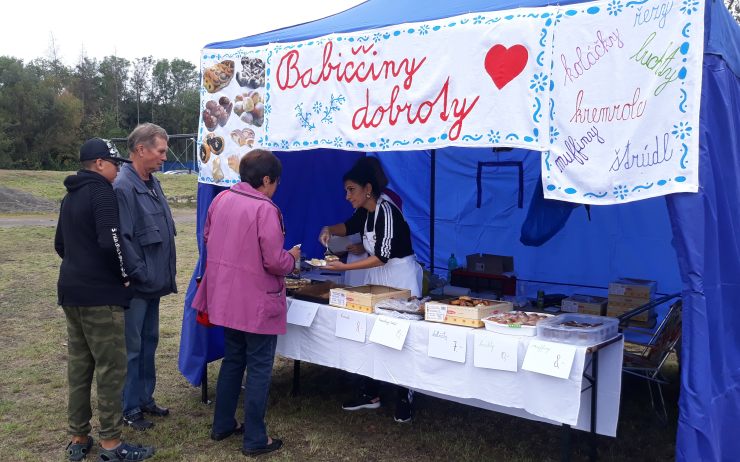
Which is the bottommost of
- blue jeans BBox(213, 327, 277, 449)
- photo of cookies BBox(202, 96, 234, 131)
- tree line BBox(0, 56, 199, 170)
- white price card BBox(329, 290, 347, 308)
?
blue jeans BBox(213, 327, 277, 449)

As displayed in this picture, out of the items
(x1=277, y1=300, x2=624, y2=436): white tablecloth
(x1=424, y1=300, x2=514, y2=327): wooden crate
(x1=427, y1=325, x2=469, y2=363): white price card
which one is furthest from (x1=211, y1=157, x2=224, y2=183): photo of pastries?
(x1=427, y1=325, x2=469, y2=363): white price card

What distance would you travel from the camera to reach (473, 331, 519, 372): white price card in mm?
2997

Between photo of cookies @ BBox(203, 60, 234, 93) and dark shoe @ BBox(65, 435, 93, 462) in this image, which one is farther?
photo of cookies @ BBox(203, 60, 234, 93)

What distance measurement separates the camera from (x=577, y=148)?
2.82 m

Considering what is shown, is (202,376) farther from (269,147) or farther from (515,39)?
(515,39)

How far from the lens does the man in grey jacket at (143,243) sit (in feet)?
11.7

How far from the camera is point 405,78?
3332 millimetres

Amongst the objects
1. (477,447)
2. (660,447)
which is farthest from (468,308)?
(660,447)

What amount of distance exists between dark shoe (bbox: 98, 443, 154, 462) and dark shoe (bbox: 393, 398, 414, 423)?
149 centimetres

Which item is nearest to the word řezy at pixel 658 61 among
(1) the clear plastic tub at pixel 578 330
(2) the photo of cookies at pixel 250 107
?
(1) the clear plastic tub at pixel 578 330

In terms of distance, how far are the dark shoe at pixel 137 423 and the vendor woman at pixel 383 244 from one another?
148 centimetres

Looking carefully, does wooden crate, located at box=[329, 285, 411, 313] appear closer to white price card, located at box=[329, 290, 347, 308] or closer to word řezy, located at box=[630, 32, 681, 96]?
white price card, located at box=[329, 290, 347, 308]

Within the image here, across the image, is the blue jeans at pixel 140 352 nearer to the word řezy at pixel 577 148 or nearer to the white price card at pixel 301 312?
the white price card at pixel 301 312

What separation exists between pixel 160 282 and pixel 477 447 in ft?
6.81
